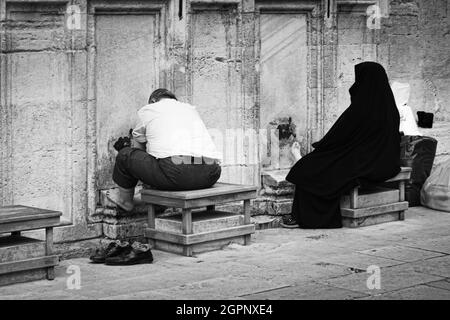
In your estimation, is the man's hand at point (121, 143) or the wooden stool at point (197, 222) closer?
the wooden stool at point (197, 222)

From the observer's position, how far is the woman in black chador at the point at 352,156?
9.65 m

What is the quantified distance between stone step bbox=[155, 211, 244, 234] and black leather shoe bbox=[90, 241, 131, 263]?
0.46m

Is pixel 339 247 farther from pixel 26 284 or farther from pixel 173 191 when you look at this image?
pixel 26 284

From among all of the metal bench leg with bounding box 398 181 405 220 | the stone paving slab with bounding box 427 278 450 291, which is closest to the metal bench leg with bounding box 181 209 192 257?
the stone paving slab with bounding box 427 278 450 291

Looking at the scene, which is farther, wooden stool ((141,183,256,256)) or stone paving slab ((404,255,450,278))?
wooden stool ((141,183,256,256))

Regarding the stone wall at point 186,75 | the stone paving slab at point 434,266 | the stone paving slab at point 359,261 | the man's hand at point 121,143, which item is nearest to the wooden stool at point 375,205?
the stone wall at point 186,75

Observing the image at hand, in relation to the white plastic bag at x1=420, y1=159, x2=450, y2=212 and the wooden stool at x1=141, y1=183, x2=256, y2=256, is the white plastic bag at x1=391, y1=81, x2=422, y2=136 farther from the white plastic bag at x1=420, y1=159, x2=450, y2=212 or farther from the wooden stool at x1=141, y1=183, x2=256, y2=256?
the wooden stool at x1=141, y1=183, x2=256, y2=256

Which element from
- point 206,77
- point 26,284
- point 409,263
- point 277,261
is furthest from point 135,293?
point 206,77

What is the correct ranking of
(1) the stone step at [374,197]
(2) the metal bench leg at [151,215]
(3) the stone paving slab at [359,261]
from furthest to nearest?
(1) the stone step at [374,197], (2) the metal bench leg at [151,215], (3) the stone paving slab at [359,261]

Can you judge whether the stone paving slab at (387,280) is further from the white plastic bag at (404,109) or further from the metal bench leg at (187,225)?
the white plastic bag at (404,109)

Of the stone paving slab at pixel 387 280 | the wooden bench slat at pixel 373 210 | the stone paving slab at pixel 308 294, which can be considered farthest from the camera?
the wooden bench slat at pixel 373 210

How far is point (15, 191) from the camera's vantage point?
8.48 m

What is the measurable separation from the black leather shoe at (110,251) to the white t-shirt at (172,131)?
83cm

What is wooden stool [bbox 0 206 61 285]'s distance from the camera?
735 cm
